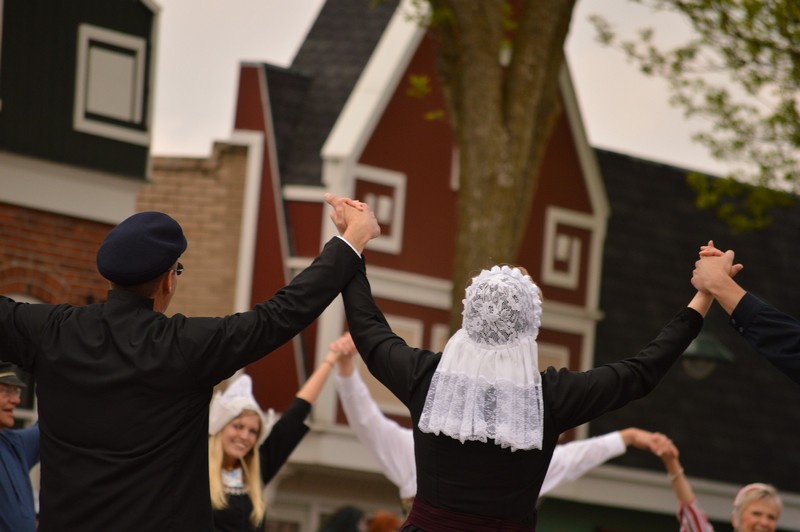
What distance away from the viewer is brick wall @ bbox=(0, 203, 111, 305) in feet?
40.7

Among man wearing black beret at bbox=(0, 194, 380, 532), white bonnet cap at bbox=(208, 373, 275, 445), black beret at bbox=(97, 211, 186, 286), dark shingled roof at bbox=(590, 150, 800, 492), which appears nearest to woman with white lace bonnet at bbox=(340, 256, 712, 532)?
man wearing black beret at bbox=(0, 194, 380, 532)

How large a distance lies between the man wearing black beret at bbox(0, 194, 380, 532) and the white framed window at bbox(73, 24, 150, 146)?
8826mm

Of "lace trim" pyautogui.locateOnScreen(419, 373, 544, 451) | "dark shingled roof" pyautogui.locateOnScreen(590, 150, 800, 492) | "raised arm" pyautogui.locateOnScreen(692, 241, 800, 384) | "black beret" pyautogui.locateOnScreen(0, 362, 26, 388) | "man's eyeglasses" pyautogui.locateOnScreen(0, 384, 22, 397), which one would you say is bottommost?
"dark shingled roof" pyautogui.locateOnScreen(590, 150, 800, 492)

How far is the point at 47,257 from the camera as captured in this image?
12.6 meters

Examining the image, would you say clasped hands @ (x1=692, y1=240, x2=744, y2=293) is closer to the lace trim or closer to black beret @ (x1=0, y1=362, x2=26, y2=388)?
the lace trim

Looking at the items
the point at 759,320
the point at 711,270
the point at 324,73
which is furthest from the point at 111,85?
the point at 759,320

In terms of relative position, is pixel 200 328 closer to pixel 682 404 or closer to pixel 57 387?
pixel 57 387

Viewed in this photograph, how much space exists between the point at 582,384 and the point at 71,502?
154 cm

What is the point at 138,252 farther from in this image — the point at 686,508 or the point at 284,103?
the point at 284,103

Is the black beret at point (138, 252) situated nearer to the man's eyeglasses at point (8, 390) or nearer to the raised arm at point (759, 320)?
the raised arm at point (759, 320)

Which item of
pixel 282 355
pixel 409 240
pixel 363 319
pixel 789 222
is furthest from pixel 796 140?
pixel 363 319

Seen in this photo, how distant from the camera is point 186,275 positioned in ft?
61.5

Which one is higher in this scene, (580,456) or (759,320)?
(759,320)

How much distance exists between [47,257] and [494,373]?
837 centimetres
